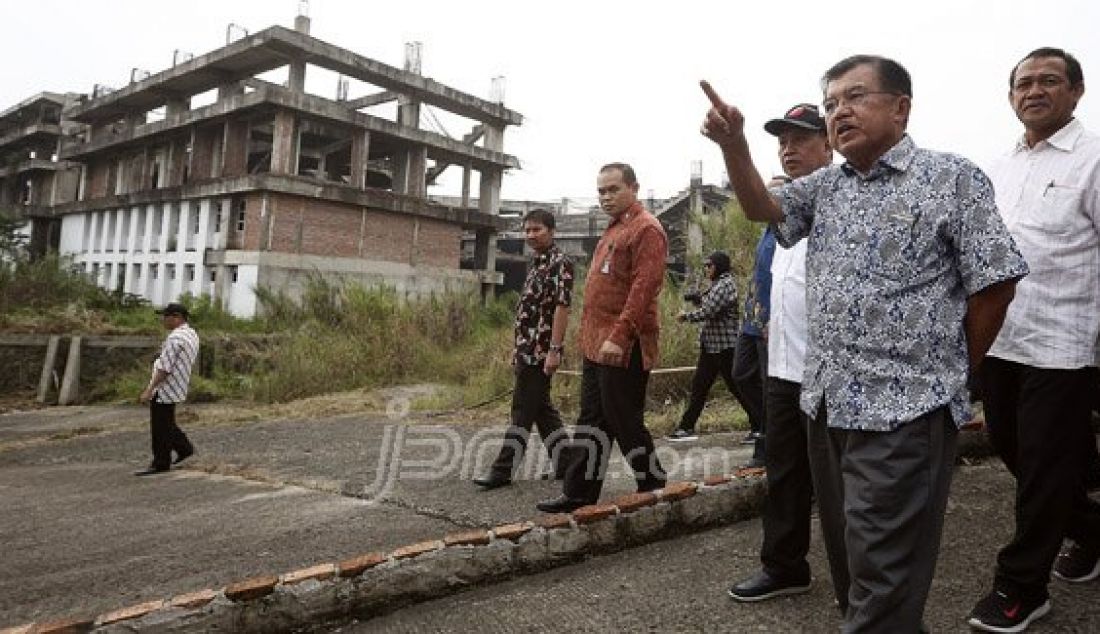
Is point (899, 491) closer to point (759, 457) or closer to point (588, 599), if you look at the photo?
point (588, 599)

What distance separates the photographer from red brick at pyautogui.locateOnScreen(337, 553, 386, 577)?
2.39 metres

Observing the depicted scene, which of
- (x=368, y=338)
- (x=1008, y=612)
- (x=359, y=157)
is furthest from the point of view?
(x=359, y=157)

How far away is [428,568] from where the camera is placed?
2521mm

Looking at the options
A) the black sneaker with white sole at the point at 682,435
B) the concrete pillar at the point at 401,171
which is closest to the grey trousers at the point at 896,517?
the black sneaker with white sole at the point at 682,435

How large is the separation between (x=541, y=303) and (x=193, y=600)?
7.87 feet

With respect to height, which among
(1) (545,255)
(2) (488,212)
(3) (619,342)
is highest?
(2) (488,212)

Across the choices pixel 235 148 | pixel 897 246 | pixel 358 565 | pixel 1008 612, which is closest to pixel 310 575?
pixel 358 565

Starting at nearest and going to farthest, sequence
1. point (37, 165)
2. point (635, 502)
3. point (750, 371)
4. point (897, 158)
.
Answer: point (897, 158) < point (635, 502) < point (750, 371) < point (37, 165)

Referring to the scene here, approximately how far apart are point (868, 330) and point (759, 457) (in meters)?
2.60

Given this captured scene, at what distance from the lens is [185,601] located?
218 cm

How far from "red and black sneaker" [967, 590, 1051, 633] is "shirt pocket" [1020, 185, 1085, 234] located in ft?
3.68

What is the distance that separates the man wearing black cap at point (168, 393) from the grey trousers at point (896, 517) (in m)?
6.16

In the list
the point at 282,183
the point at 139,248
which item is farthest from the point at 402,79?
the point at 139,248

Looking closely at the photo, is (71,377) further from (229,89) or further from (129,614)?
(129,614)
